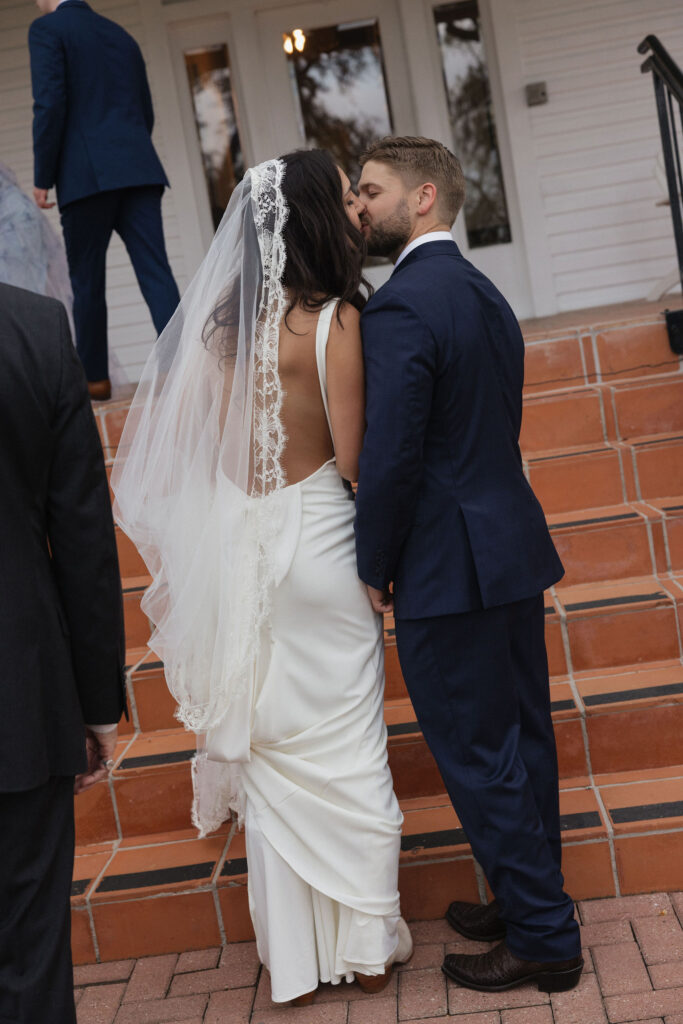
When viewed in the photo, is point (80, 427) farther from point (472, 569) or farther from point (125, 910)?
point (125, 910)

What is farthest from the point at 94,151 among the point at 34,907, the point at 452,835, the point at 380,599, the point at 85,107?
the point at 34,907

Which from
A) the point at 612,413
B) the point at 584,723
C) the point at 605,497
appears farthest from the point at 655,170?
the point at 584,723

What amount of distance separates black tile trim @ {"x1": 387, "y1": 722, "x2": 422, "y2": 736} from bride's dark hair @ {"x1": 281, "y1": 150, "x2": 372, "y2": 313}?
1.37 meters

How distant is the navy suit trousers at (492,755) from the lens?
2.33m

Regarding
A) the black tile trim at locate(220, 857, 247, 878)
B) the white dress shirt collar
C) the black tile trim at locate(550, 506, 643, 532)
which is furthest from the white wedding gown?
the black tile trim at locate(550, 506, 643, 532)

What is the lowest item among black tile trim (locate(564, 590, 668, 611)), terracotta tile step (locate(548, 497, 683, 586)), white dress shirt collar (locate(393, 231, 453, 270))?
black tile trim (locate(564, 590, 668, 611))

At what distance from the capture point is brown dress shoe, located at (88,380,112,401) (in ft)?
15.8

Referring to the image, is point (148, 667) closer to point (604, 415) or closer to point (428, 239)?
point (428, 239)

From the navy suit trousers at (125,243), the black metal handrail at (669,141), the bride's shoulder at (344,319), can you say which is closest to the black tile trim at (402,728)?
the bride's shoulder at (344,319)

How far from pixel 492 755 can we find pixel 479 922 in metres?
0.60

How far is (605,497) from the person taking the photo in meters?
3.88

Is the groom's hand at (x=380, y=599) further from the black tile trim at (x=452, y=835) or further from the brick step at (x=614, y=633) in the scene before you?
the brick step at (x=614, y=633)

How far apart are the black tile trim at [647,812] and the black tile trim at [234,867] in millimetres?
1036

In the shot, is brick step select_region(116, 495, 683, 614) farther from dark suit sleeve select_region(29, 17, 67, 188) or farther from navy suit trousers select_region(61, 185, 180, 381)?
dark suit sleeve select_region(29, 17, 67, 188)
